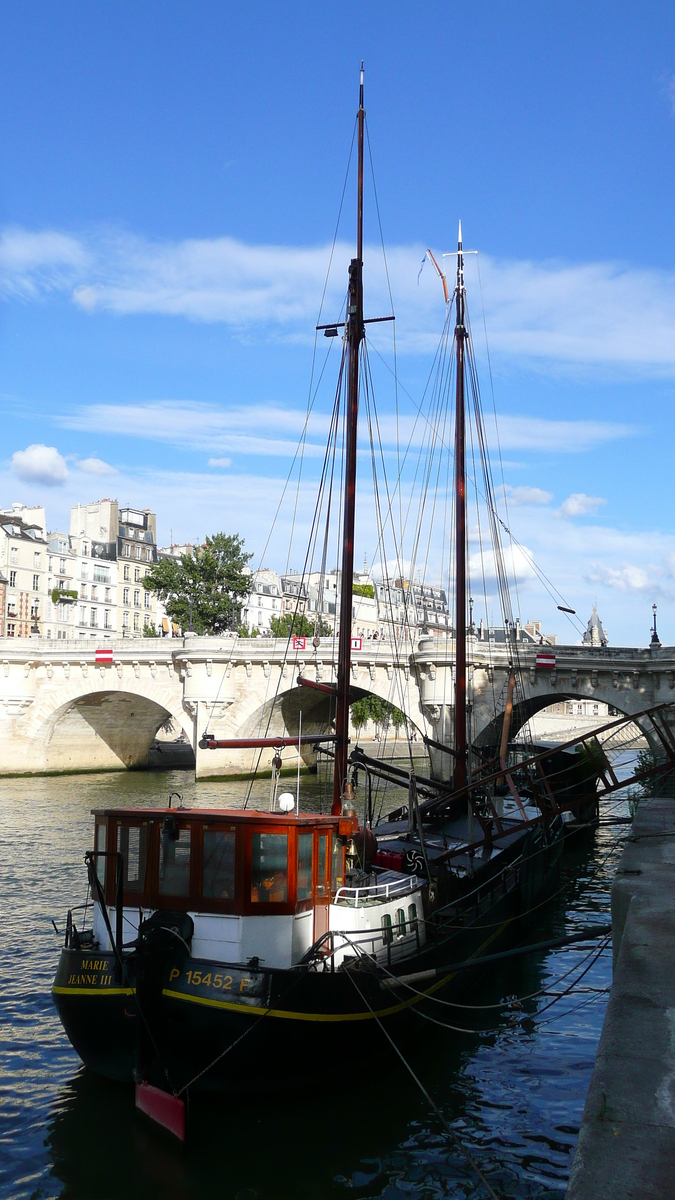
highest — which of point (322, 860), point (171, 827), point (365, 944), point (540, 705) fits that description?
point (540, 705)

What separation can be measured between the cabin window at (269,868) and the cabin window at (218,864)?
265mm

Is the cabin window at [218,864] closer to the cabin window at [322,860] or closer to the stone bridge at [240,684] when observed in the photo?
the cabin window at [322,860]

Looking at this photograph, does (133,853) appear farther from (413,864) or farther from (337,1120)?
(413,864)

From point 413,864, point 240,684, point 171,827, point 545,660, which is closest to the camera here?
point 171,827

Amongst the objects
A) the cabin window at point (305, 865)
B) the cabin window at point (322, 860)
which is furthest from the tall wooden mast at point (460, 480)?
the cabin window at point (305, 865)

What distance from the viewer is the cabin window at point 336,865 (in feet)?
45.6

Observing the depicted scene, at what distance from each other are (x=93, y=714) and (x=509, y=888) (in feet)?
127

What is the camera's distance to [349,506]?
63.9 ft

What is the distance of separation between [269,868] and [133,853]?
1759 millimetres

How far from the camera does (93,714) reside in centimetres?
5412

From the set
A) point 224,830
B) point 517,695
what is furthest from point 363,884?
point 517,695

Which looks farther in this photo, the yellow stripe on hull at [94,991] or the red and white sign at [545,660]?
the red and white sign at [545,660]

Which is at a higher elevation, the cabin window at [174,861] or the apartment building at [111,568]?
the apartment building at [111,568]

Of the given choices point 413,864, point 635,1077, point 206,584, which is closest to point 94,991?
point 413,864
